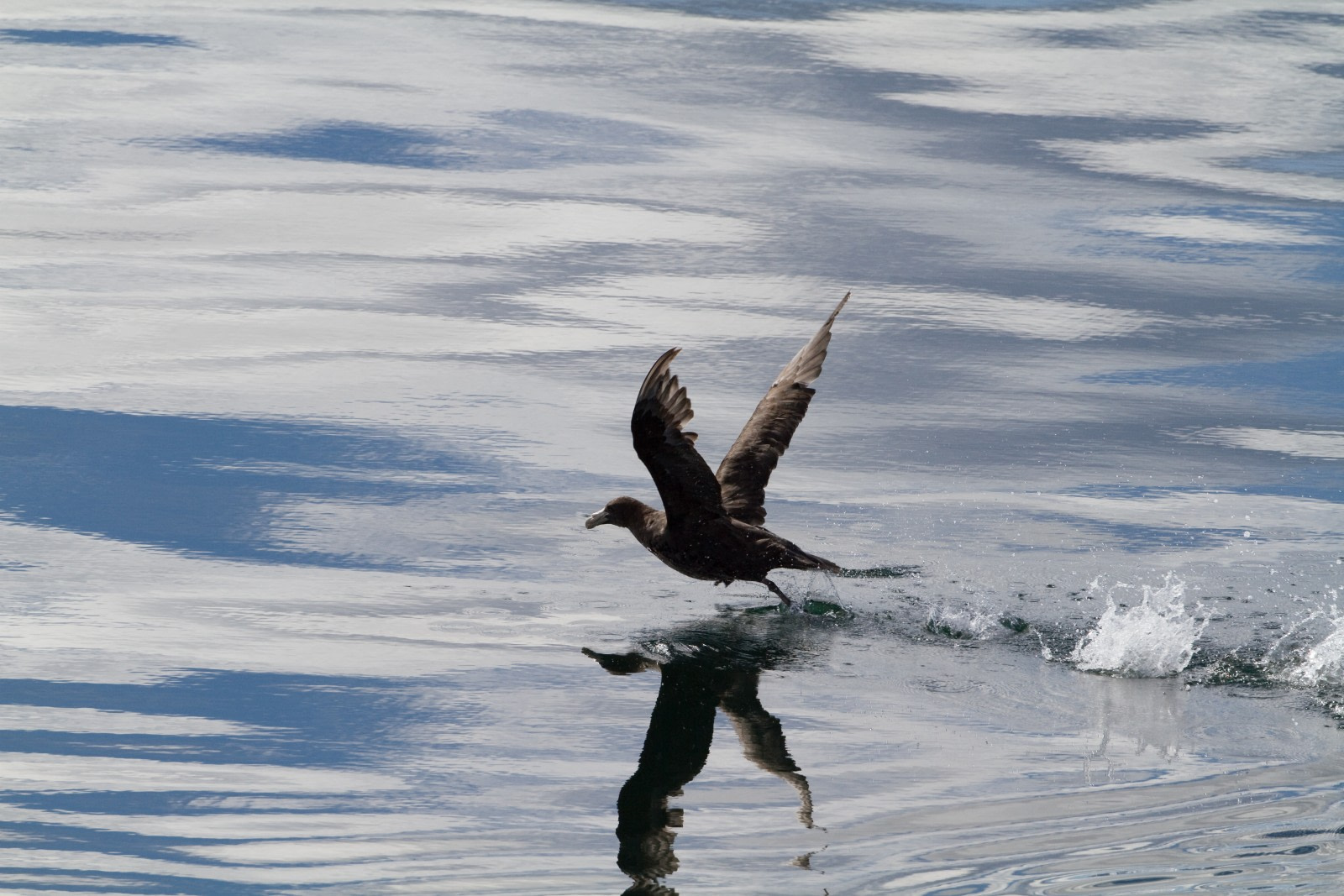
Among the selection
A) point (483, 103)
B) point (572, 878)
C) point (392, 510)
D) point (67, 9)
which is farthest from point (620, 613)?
point (67, 9)

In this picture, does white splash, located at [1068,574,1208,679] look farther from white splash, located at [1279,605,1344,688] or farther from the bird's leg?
the bird's leg

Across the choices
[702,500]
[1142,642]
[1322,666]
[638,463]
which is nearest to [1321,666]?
[1322,666]

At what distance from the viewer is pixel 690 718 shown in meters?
6.82

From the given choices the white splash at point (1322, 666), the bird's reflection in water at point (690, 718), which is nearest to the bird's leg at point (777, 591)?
the bird's reflection in water at point (690, 718)

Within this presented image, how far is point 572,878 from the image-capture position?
550 centimetres

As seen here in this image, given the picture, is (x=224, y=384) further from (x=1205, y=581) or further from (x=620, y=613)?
(x=1205, y=581)

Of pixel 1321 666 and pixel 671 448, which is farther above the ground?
pixel 671 448

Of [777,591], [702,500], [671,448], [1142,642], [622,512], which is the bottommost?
[777,591]

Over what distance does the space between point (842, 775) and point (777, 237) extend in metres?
6.43

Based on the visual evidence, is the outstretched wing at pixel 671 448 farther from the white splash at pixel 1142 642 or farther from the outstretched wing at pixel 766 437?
the white splash at pixel 1142 642

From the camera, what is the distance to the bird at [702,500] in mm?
7676

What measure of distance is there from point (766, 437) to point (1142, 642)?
2079mm

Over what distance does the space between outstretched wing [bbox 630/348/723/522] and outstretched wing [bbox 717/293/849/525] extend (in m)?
0.28

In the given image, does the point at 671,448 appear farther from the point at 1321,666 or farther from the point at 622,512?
the point at 1321,666
